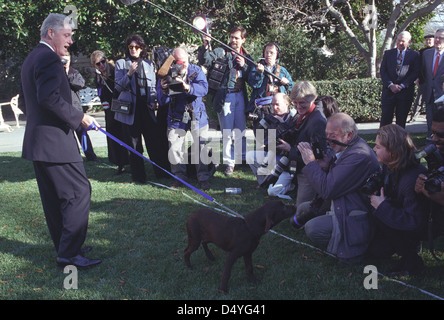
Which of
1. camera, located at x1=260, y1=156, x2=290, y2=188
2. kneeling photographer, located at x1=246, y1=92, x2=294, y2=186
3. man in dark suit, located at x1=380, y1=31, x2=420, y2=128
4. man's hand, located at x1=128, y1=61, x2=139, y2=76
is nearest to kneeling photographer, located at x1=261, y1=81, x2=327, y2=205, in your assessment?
camera, located at x1=260, y1=156, x2=290, y2=188

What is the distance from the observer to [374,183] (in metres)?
3.63

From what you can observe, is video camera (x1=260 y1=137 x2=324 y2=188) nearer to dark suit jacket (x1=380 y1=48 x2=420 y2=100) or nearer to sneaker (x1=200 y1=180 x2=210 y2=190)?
sneaker (x1=200 y1=180 x2=210 y2=190)

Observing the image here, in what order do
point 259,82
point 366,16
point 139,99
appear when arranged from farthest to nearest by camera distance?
1. point 366,16
2. point 259,82
3. point 139,99

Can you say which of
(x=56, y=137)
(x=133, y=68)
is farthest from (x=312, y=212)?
(x=133, y=68)

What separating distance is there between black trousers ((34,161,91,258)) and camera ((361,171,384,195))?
2.67 m

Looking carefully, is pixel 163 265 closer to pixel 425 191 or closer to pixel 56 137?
pixel 56 137

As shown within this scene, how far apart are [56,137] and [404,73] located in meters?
6.71

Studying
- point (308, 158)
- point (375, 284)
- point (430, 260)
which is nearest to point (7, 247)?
point (308, 158)

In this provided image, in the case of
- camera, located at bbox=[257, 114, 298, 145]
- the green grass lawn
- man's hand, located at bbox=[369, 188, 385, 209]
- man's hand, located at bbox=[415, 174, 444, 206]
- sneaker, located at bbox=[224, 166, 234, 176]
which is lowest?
the green grass lawn

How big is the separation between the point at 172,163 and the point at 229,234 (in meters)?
3.33

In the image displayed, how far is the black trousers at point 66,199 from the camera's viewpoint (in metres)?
3.69

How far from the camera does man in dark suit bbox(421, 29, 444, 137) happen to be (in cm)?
746

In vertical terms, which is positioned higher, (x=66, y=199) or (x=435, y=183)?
(x=435, y=183)

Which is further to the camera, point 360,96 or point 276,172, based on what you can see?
point 360,96
